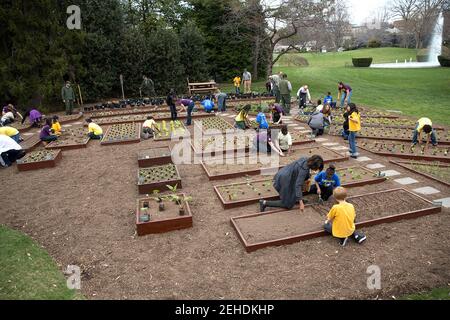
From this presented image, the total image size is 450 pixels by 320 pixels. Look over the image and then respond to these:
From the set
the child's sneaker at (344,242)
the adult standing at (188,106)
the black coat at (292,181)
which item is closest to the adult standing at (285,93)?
the adult standing at (188,106)

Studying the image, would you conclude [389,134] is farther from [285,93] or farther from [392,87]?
[392,87]

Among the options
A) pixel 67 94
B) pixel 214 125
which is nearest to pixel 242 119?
pixel 214 125

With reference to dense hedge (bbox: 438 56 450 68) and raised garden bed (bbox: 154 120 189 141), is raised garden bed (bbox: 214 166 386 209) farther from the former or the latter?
dense hedge (bbox: 438 56 450 68)

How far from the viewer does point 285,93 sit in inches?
598

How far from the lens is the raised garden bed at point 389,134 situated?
441 inches

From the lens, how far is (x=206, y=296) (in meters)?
4.71

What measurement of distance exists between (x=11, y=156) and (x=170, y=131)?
5213mm

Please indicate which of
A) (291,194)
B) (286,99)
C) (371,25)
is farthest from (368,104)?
(371,25)

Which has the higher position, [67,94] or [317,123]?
[67,94]

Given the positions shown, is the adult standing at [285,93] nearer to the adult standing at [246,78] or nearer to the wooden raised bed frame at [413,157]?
the wooden raised bed frame at [413,157]

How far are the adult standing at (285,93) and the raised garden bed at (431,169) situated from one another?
21.9 ft

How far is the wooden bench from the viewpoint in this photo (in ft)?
72.9

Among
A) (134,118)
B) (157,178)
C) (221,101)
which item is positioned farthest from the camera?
(221,101)

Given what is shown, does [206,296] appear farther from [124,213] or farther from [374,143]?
[374,143]
